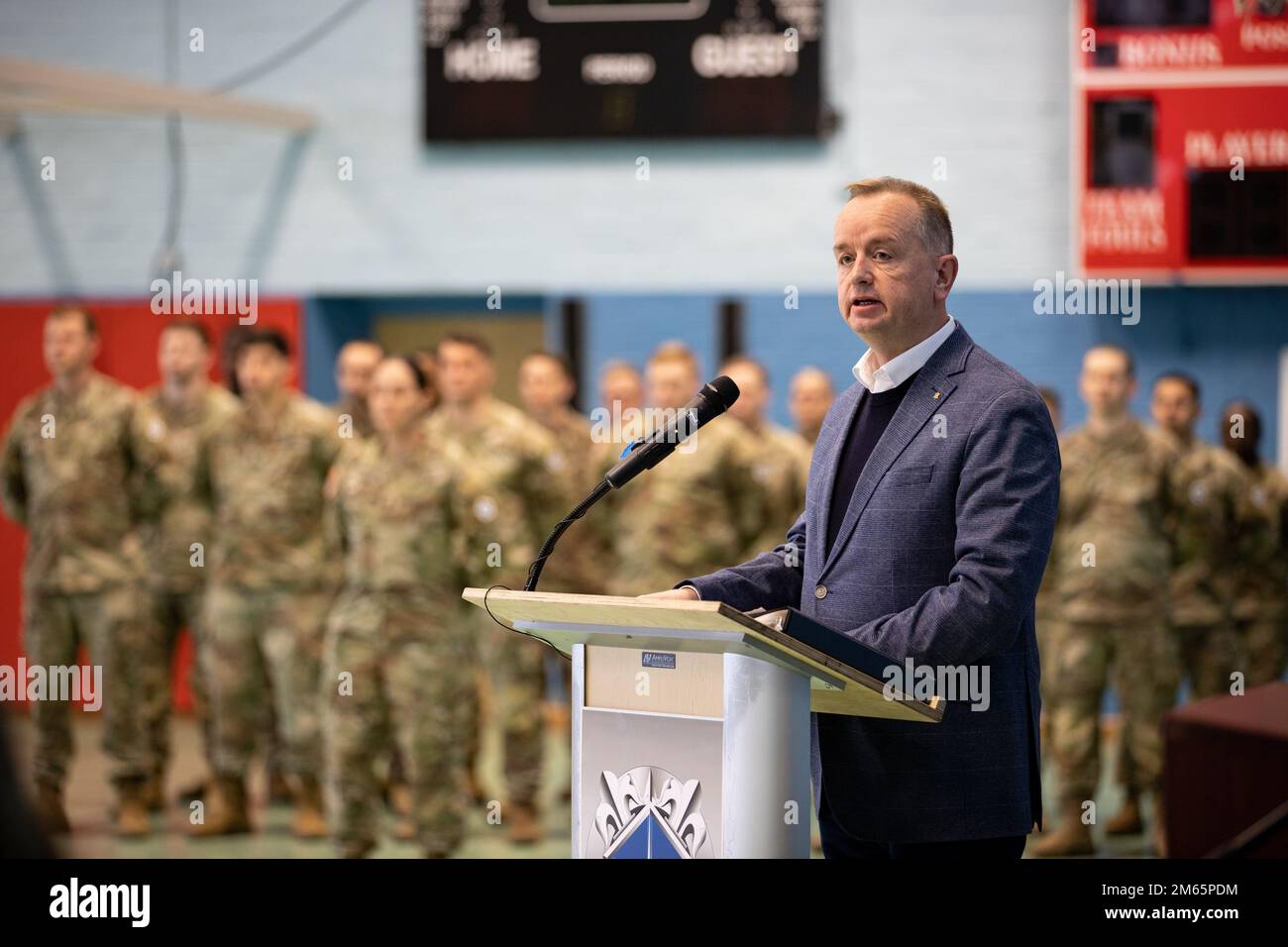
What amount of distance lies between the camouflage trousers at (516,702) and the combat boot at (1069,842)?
65.2 inches

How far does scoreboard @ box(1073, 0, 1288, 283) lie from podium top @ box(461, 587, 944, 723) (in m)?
4.96

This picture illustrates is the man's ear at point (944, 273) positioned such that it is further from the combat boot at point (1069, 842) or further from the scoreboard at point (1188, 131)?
the scoreboard at point (1188, 131)

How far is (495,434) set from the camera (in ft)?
17.2

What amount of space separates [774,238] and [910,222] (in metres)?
5.25

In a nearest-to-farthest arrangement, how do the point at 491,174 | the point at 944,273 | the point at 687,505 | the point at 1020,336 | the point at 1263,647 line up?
the point at 944,273 < the point at 687,505 < the point at 1263,647 < the point at 1020,336 < the point at 491,174

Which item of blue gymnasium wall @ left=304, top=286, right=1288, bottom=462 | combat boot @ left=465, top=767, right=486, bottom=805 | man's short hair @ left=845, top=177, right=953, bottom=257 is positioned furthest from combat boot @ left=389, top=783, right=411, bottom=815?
man's short hair @ left=845, top=177, right=953, bottom=257

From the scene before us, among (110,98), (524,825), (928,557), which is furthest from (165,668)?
(928,557)

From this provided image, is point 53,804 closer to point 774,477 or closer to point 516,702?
point 516,702

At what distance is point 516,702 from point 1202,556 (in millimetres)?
2568

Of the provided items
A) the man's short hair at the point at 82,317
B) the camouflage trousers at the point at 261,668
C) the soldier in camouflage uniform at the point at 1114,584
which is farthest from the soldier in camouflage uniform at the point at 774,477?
the man's short hair at the point at 82,317

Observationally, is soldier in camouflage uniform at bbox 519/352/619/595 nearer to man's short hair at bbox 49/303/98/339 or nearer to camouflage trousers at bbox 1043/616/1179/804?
man's short hair at bbox 49/303/98/339

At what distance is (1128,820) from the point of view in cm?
534

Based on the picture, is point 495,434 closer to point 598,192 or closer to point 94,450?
point 94,450

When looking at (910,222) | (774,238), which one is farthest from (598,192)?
(910,222)
